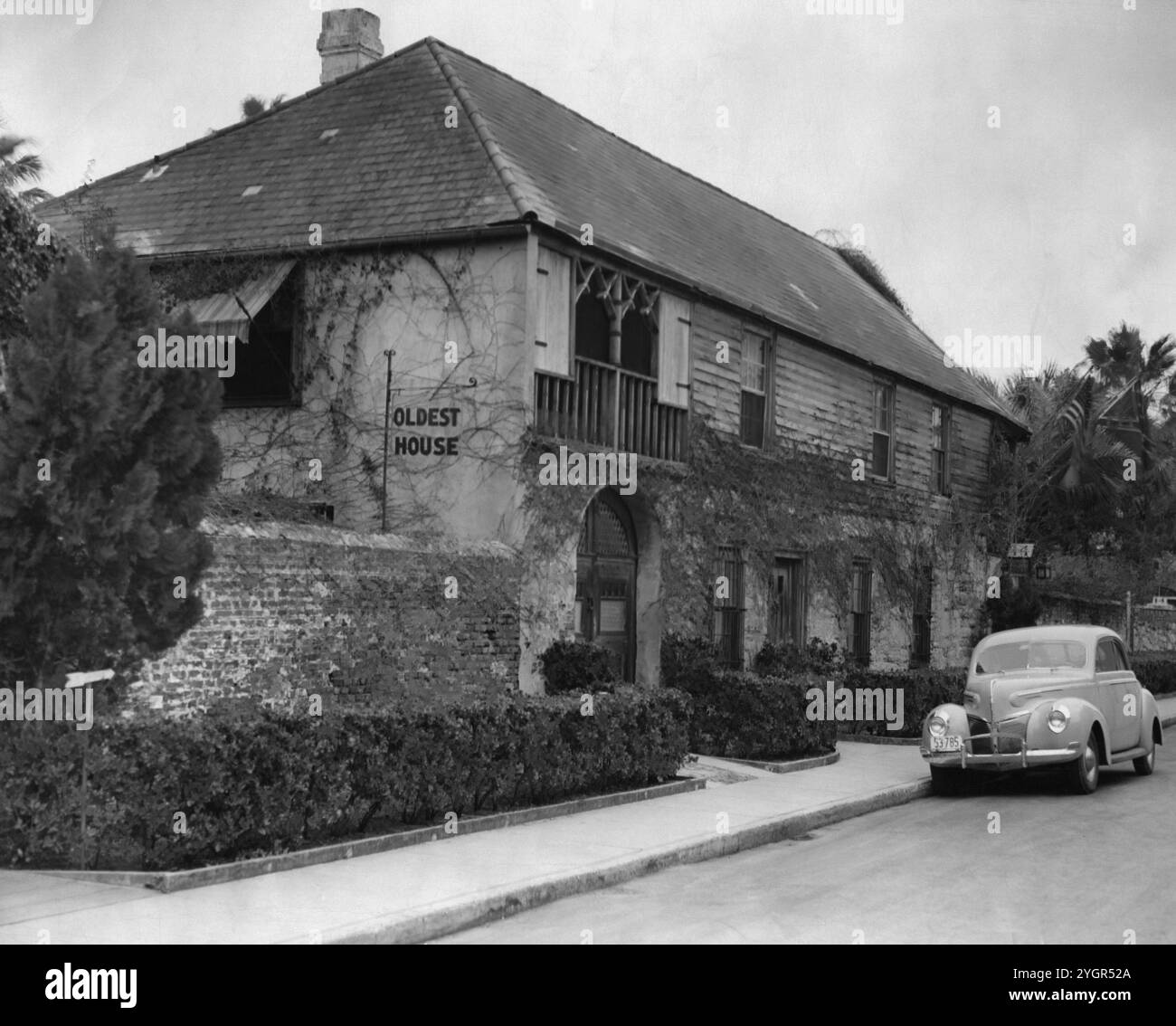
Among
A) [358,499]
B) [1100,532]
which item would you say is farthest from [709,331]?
[1100,532]

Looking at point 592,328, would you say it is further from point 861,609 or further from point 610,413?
point 861,609

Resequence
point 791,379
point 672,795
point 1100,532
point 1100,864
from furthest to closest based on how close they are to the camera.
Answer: point 1100,532 → point 791,379 → point 672,795 → point 1100,864

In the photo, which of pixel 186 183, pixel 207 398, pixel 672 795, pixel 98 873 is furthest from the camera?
pixel 186 183

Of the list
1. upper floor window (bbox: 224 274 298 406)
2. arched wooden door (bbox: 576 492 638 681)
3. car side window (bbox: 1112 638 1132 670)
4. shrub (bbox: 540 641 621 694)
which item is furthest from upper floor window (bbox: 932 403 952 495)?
upper floor window (bbox: 224 274 298 406)

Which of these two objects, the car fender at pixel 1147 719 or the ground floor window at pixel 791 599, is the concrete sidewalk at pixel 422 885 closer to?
the car fender at pixel 1147 719

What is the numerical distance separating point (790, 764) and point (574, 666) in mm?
2625

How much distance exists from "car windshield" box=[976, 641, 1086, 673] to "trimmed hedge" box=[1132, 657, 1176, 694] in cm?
1493

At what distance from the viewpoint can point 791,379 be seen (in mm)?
22453

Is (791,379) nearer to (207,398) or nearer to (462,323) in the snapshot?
(462,323)

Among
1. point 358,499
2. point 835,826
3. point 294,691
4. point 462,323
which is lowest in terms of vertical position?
point 835,826

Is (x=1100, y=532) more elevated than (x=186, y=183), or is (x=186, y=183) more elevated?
(x=186, y=183)

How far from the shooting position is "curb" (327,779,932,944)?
755 centimetres

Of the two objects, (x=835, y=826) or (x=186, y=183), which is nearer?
(x=835, y=826)
